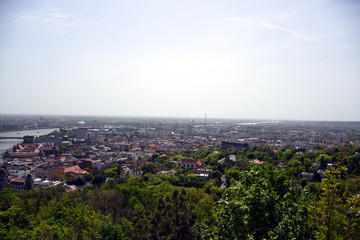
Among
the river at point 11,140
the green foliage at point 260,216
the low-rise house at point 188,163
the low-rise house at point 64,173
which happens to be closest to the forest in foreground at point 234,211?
the green foliage at point 260,216

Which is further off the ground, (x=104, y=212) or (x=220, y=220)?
(x=220, y=220)

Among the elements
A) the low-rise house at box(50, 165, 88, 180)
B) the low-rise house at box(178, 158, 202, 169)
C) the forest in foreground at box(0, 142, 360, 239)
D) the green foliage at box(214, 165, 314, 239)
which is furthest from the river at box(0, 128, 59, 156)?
the green foliage at box(214, 165, 314, 239)

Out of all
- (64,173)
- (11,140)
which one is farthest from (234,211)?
(11,140)

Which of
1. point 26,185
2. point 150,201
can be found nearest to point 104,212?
point 150,201

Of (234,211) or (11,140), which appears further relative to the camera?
(11,140)

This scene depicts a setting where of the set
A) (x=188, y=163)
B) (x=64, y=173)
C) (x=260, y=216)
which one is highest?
(x=260, y=216)

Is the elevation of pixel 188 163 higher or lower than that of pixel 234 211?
lower

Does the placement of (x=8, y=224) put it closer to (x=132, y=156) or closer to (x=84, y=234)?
(x=84, y=234)

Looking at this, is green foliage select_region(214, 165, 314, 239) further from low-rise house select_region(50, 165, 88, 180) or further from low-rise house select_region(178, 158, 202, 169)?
low-rise house select_region(178, 158, 202, 169)

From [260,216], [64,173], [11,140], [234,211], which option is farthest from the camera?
[11,140]

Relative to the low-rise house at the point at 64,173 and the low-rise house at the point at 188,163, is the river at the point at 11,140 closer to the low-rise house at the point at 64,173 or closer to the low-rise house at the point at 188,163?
the low-rise house at the point at 64,173

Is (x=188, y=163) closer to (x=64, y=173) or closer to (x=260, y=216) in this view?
(x=64, y=173)
